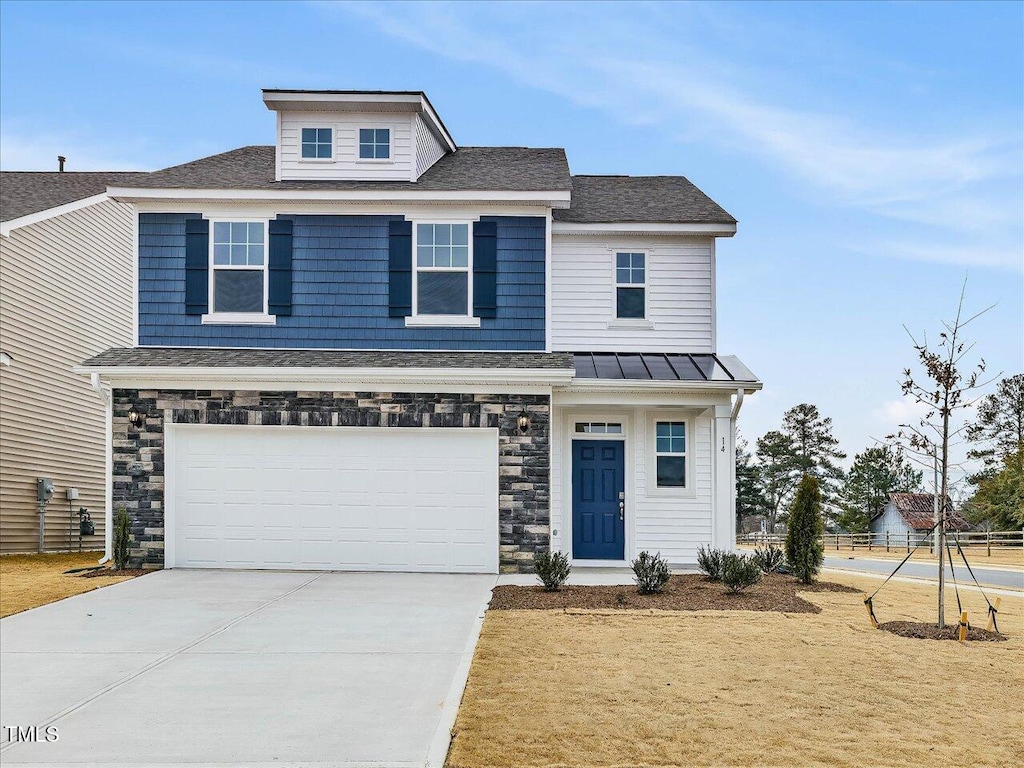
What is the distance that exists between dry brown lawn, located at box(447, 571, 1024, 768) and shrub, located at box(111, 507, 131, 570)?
6.64 metres

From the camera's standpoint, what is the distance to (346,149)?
A: 1681 centimetres

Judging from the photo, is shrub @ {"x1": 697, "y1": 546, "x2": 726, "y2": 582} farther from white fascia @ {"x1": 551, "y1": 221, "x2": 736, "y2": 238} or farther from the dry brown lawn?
white fascia @ {"x1": 551, "y1": 221, "x2": 736, "y2": 238}

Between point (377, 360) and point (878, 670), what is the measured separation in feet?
29.2

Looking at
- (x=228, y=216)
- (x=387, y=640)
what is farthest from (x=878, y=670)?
(x=228, y=216)

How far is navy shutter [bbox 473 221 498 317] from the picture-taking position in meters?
15.7

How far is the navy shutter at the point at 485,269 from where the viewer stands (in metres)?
15.7

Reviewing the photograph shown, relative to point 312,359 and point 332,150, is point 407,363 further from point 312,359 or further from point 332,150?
point 332,150

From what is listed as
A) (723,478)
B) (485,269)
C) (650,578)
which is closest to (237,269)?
(485,269)

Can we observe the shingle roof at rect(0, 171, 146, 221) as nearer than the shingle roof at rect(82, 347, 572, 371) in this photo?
No

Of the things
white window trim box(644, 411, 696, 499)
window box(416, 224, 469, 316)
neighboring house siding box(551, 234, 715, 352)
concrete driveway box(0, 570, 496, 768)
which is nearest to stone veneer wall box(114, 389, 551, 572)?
window box(416, 224, 469, 316)

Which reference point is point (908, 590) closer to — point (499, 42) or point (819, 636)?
point (819, 636)

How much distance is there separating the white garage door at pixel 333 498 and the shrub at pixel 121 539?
1.88 feet

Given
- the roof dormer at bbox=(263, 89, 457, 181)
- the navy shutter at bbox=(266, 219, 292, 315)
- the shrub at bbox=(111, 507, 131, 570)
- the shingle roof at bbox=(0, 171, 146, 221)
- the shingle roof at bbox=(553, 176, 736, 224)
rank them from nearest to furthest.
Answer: the shrub at bbox=(111, 507, 131, 570) < the navy shutter at bbox=(266, 219, 292, 315) < the roof dormer at bbox=(263, 89, 457, 181) < the shingle roof at bbox=(553, 176, 736, 224) < the shingle roof at bbox=(0, 171, 146, 221)

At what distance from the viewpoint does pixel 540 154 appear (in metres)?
19.4
